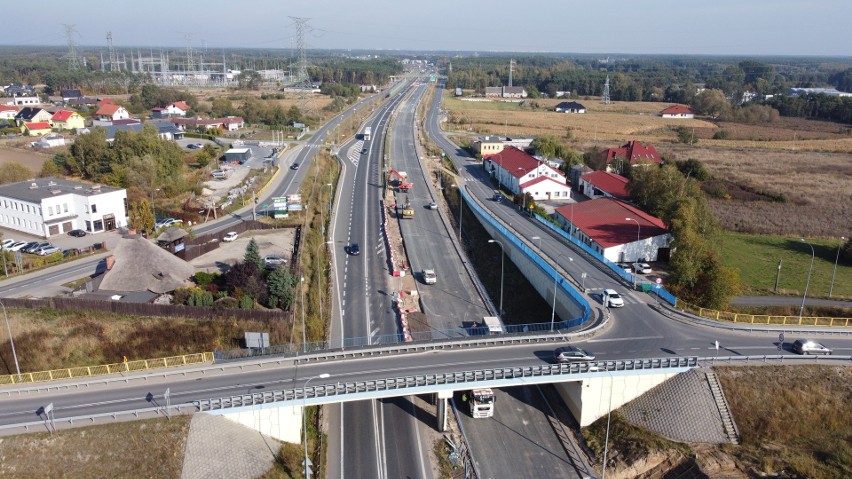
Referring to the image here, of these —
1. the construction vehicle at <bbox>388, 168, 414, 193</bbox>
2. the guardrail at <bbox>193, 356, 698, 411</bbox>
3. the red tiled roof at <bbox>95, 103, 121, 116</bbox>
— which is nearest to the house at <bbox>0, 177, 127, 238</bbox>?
the construction vehicle at <bbox>388, 168, 414, 193</bbox>

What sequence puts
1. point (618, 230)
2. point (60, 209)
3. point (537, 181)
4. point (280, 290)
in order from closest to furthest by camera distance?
point (280, 290)
point (618, 230)
point (60, 209)
point (537, 181)

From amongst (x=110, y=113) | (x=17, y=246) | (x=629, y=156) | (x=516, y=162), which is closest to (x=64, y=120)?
(x=110, y=113)

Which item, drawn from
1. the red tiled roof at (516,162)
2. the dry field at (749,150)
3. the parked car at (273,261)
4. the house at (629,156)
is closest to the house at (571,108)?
the dry field at (749,150)

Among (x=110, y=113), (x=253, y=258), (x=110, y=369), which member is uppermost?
(x=110, y=113)

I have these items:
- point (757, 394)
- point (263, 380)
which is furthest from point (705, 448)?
point (263, 380)

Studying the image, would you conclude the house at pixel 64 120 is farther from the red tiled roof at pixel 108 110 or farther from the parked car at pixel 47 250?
the parked car at pixel 47 250

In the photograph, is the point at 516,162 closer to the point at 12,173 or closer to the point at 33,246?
the point at 33,246

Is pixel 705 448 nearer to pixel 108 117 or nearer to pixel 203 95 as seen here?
pixel 108 117
